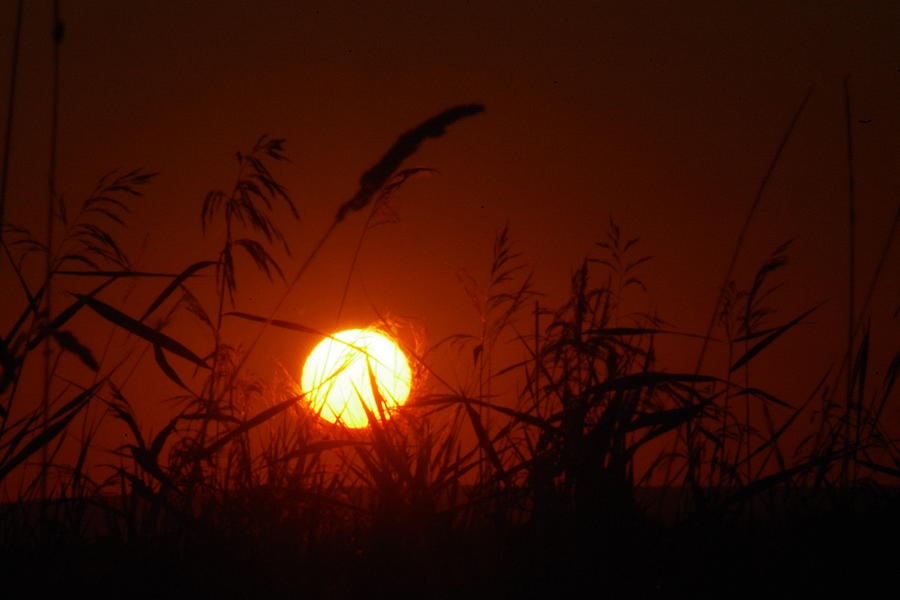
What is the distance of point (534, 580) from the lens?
59.8 inches

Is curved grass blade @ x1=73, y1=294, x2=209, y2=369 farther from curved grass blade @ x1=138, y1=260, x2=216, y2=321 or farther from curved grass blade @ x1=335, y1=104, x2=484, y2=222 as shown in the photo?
curved grass blade @ x1=335, y1=104, x2=484, y2=222

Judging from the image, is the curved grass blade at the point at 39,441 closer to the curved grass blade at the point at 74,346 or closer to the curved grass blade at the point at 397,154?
the curved grass blade at the point at 74,346

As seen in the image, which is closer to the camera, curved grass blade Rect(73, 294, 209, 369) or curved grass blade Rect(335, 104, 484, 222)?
curved grass blade Rect(73, 294, 209, 369)

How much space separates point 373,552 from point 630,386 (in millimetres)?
665

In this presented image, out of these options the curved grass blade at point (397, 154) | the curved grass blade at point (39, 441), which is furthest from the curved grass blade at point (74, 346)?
the curved grass blade at point (397, 154)

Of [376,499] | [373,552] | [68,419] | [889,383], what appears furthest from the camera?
[889,383]

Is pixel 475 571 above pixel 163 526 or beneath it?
beneath

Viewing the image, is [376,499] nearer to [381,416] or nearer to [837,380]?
[381,416]

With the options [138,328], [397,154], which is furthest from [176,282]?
[397,154]

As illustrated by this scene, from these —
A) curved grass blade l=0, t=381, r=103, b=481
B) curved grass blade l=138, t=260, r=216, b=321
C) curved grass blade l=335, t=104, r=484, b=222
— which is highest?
curved grass blade l=335, t=104, r=484, b=222

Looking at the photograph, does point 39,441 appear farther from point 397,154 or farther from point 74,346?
point 397,154

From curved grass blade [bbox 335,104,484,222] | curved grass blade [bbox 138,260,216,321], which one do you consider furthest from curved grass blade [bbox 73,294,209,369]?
curved grass blade [bbox 335,104,484,222]

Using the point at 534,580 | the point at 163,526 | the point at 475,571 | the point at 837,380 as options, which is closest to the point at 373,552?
the point at 475,571

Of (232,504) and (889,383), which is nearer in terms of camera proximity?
(232,504)
